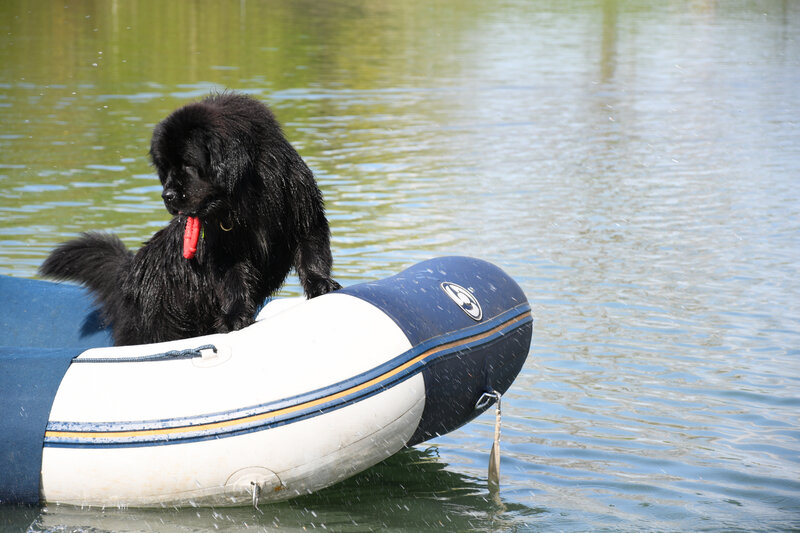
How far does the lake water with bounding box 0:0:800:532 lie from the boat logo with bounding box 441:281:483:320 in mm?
868

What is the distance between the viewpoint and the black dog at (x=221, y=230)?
471cm

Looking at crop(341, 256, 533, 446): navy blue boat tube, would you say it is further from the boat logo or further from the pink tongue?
the pink tongue

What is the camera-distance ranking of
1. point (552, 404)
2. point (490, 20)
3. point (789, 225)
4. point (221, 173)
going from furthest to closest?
point (490, 20), point (789, 225), point (552, 404), point (221, 173)

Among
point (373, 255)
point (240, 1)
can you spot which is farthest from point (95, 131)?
point (240, 1)

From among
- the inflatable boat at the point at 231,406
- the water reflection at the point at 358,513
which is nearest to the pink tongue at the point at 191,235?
the inflatable boat at the point at 231,406

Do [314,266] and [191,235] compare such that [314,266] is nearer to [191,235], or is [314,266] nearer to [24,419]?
[191,235]

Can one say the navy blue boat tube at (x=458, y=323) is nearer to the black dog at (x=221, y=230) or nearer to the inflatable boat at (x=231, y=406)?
the inflatable boat at (x=231, y=406)

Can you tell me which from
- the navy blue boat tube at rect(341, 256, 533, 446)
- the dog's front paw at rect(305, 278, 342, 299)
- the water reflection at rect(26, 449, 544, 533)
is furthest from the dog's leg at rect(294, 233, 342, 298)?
the water reflection at rect(26, 449, 544, 533)

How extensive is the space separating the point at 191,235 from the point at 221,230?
18 cm

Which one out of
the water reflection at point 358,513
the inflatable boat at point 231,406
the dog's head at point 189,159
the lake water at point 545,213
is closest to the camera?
the inflatable boat at point 231,406

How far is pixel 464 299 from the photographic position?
5.20 metres

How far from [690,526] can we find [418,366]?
56.1 inches

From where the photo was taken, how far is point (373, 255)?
910cm

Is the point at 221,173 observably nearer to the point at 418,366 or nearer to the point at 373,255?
the point at 418,366
